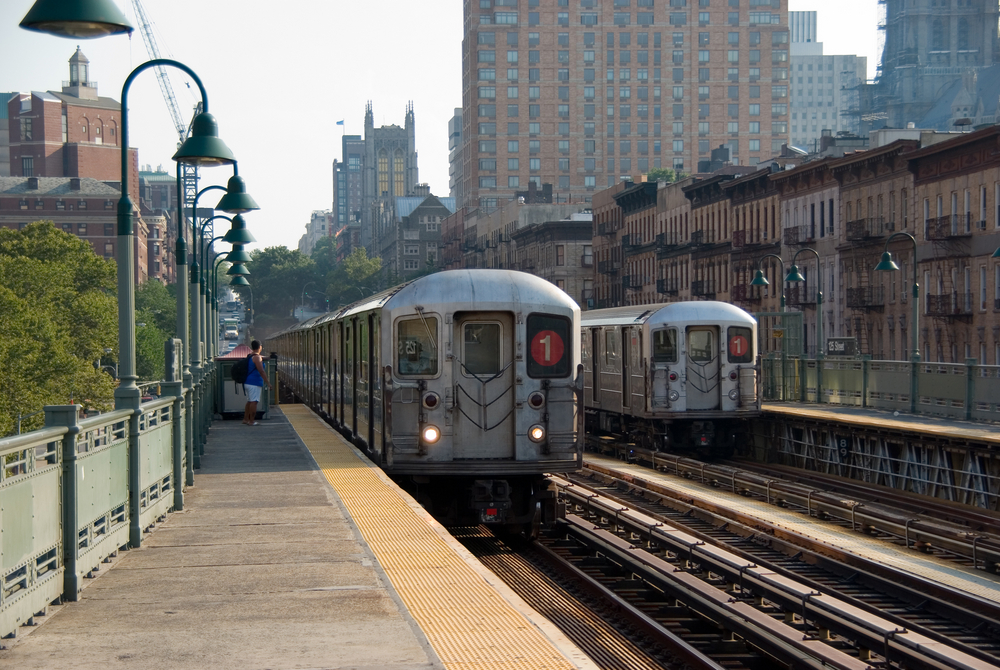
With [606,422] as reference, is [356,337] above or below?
above

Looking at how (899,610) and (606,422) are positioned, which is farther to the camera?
(606,422)

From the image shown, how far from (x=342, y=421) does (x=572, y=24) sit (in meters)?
139

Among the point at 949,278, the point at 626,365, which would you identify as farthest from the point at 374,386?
the point at 949,278

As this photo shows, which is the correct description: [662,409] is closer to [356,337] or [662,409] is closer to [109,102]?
[356,337]

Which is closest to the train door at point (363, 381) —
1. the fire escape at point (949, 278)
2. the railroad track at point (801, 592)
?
the railroad track at point (801, 592)

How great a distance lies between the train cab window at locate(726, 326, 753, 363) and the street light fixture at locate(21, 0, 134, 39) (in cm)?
1946

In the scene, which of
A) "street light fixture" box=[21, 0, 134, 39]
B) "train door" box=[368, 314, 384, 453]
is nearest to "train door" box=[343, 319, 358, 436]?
"train door" box=[368, 314, 384, 453]

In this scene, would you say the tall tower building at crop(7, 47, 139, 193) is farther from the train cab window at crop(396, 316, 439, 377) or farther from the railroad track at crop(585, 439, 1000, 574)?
the train cab window at crop(396, 316, 439, 377)

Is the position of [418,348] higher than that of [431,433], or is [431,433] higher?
[418,348]

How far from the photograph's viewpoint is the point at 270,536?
40.9 ft

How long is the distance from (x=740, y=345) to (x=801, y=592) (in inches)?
672

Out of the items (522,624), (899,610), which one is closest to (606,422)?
(899,610)

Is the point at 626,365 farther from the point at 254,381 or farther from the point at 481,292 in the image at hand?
the point at 481,292

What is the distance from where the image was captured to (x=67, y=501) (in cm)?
919
